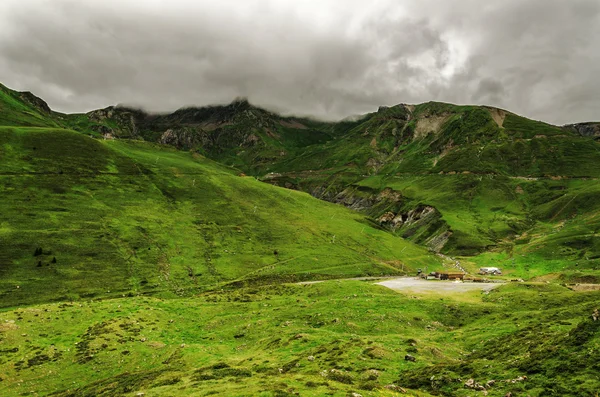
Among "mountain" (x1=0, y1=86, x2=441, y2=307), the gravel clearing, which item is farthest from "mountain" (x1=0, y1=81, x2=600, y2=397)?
the gravel clearing

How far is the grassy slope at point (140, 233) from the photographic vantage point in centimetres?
9619

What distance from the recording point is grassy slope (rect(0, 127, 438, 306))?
96.2 m

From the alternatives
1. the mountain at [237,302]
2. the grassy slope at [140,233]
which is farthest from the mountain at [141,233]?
the mountain at [237,302]

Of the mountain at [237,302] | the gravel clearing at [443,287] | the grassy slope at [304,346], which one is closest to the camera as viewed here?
the grassy slope at [304,346]

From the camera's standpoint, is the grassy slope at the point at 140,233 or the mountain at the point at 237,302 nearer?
the mountain at the point at 237,302

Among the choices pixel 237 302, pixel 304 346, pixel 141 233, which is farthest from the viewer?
pixel 141 233

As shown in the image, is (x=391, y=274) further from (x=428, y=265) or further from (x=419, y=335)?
(x=419, y=335)

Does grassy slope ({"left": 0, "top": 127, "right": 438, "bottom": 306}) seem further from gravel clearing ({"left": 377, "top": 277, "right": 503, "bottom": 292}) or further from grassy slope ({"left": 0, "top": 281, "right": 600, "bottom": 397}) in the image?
grassy slope ({"left": 0, "top": 281, "right": 600, "bottom": 397})

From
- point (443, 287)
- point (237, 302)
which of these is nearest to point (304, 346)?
point (237, 302)

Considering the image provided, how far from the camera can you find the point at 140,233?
4855 inches

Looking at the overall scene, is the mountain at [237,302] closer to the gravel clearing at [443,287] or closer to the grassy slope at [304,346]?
the grassy slope at [304,346]

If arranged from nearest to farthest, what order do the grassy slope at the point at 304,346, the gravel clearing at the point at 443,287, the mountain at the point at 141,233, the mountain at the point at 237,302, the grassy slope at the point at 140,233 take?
the grassy slope at the point at 304,346 → the mountain at the point at 237,302 → the gravel clearing at the point at 443,287 → the mountain at the point at 141,233 → the grassy slope at the point at 140,233

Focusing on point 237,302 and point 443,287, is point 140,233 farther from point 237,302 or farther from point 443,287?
point 443,287

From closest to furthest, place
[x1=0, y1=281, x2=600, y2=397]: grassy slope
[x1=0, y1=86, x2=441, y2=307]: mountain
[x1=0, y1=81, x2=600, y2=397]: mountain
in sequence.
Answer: [x1=0, y1=281, x2=600, y2=397]: grassy slope, [x1=0, y1=81, x2=600, y2=397]: mountain, [x1=0, y1=86, x2=441, y2=307]: mountain
